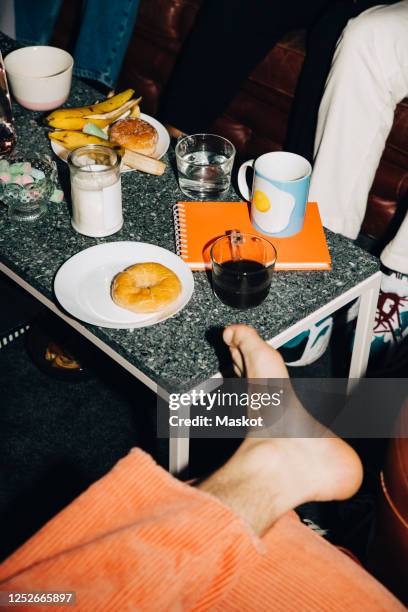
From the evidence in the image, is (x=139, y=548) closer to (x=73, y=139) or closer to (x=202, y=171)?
(x=202, y=171)

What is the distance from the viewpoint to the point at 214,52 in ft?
6.38

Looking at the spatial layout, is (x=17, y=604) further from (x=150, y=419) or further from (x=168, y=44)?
(x=168, y=44)

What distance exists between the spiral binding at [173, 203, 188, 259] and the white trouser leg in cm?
61

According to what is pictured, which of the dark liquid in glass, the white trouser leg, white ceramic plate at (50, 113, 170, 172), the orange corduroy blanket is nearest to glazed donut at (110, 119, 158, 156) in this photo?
white ceramic plate at (50, 113, 170, 172)

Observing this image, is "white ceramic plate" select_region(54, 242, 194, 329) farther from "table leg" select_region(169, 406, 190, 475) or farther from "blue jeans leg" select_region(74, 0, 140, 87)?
"blue jeans leg" select_region(74, 0, 140, 87)

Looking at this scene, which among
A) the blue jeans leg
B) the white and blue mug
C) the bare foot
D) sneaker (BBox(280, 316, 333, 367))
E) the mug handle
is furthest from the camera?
the blue jeans leg

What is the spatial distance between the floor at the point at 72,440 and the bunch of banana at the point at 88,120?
0.42 m

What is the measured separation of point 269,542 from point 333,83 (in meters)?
1.22

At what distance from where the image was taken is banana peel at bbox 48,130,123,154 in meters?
1.36

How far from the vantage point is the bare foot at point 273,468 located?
798 millimetres

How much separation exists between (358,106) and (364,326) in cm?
68

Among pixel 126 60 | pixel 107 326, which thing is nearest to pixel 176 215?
pixel 107 326

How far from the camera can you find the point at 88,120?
1.42m

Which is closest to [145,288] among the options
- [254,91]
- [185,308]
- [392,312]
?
[185,308]
